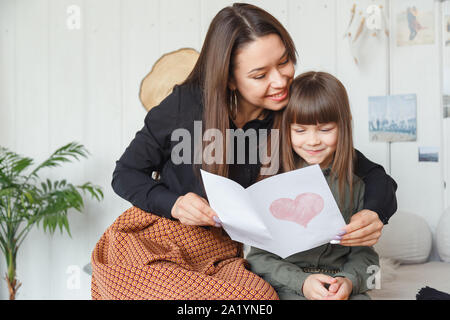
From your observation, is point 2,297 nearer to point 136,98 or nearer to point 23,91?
point 23,91

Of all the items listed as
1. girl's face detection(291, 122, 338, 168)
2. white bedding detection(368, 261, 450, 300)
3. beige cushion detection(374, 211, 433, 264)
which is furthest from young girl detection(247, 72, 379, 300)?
beige cushion detection(374, 211, 433, 264)

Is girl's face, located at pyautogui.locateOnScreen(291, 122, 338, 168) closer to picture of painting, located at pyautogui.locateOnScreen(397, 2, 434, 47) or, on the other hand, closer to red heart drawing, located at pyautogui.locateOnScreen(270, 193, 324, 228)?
red heart drawing, located at pyautogui.locateOnScreen(270, 193, 324, 228)

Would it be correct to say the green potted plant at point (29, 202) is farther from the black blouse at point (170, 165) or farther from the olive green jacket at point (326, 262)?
the olive green jacket at point (326, 262)

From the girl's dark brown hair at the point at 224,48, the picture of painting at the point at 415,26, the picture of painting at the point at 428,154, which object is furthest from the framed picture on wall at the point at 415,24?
the girl's dark brown hair at the point at 224,48

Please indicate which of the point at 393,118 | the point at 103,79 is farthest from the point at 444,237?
the point at 103,79

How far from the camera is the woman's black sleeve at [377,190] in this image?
106 centimetres

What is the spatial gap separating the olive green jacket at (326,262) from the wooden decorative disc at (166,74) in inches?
51.8

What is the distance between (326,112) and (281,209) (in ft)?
1.00

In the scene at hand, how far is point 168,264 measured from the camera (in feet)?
3.26

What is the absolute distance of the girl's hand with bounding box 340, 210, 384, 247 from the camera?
94 centimetres

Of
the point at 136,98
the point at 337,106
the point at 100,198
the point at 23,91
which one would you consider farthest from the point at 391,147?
the point at 23,91

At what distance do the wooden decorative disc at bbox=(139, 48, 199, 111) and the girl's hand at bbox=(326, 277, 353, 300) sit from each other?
1.54 metres

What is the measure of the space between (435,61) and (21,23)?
88.3 inches
